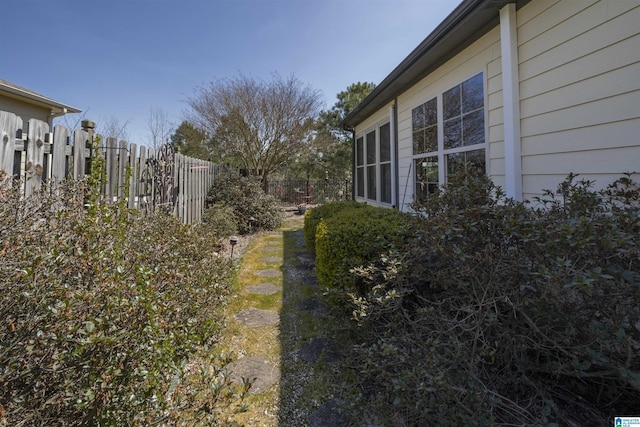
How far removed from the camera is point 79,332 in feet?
3.42

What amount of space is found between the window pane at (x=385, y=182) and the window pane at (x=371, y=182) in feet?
1.78

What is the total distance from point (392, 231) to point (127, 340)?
84.0 inches

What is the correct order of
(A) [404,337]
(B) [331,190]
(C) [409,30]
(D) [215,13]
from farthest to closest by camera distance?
(B) [331,190] < (D) [215,13] < (C) [409,30] < (A) [404,337]

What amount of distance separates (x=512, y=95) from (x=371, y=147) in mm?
4316

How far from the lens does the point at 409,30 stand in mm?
5234

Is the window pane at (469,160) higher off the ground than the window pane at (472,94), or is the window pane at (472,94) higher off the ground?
the window pane at (472,94)

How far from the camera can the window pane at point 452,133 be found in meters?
3.67

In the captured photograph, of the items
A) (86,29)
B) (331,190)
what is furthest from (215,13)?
(331,190)

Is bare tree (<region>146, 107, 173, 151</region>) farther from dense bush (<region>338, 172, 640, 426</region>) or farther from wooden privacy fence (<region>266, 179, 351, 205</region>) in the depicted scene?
dense bush (<region>338, 172, 640, 426</region>)

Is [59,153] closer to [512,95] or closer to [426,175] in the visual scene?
[512,95]

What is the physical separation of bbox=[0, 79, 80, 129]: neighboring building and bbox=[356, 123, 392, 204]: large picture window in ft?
26.4

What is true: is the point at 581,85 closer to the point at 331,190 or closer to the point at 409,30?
the point at 409,30

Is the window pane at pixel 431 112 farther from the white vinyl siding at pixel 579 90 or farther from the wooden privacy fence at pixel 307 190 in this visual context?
the wooden privacy fence at pixel 307 190

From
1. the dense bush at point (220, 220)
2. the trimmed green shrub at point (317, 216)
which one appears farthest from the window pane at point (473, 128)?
the dense bush at point (220, 220)
